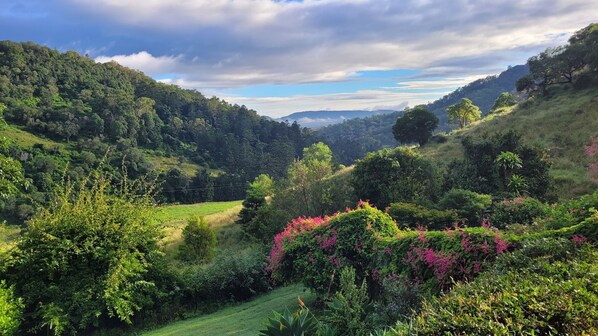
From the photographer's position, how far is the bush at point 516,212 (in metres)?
12.9

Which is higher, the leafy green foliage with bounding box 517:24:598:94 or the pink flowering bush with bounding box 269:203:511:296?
the leafy green foliage with bounding box 517:24:598:94

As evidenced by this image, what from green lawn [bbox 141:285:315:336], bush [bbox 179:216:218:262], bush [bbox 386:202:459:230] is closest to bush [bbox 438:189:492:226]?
bush [bbox 386:202:459:230]

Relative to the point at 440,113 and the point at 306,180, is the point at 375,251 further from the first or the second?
the point at 440,113

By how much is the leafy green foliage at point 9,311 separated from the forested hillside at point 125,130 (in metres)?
52.0

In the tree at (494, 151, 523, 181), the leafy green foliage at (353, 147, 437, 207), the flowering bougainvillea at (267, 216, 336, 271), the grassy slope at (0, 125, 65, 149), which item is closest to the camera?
the flowering bougainvillea at (267, 216, 336, 271)

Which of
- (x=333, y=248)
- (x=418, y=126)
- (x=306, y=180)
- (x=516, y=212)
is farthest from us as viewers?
(x=418, y=126)

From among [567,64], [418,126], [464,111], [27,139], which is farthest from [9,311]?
[27,139]

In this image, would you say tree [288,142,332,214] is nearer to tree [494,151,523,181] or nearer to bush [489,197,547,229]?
tree [494,151,523,181]

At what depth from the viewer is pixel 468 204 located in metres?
15.3

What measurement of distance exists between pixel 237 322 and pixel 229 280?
12.3 feet

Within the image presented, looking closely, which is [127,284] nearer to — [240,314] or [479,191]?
[240,314]

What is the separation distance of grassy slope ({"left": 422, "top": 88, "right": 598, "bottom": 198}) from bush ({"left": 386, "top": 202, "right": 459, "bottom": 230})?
10476 mm

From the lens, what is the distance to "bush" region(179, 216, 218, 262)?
64.6 ft

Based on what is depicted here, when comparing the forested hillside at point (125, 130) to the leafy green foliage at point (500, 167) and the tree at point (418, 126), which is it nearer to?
the tree at point (418, 126)
